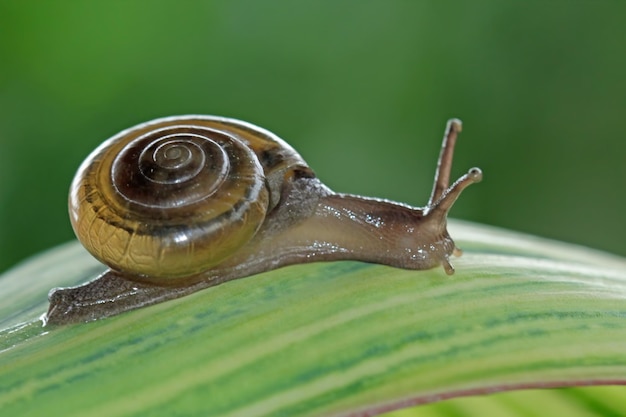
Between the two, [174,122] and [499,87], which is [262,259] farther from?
[499,87]

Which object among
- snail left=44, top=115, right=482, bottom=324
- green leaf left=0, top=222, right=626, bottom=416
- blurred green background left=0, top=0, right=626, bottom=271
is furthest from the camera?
blurred green background left=0, top=0, right=626, bottom=271

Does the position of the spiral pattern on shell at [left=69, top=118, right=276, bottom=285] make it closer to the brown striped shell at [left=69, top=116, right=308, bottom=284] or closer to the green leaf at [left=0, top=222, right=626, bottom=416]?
the brown striped shell at [left=69, top=116, right=308, bottom=284]

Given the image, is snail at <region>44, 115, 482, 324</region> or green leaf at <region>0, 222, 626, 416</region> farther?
snail at <region>44, 115, 482, 324</region>

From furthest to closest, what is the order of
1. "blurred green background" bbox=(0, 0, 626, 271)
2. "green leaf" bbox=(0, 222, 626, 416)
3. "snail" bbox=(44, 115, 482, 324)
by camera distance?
"blurred green background" bbox=(0, 0, 626, 271), "snail" bbox=(44, 115, 482, 324), "green leaf" bbox=(0, 222, 626, 416)

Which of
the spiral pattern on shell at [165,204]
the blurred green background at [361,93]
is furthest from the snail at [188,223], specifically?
the blurred green background at [361,93]

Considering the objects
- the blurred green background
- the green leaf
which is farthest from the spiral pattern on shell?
the blurred green background

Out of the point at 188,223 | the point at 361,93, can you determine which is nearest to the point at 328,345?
the point at 188,223
